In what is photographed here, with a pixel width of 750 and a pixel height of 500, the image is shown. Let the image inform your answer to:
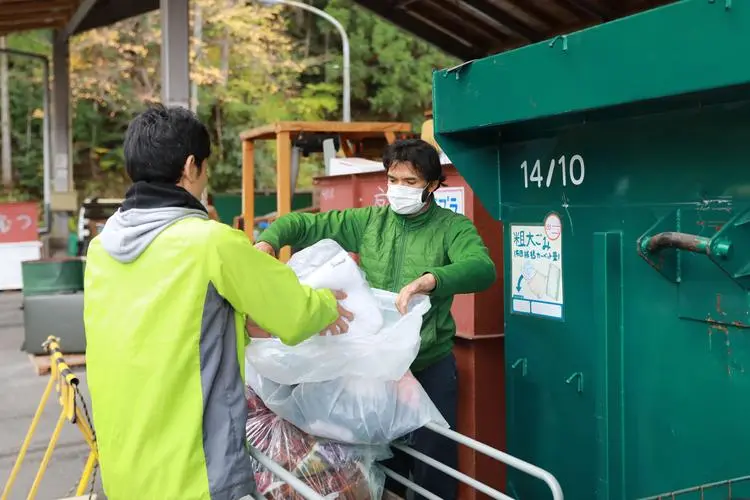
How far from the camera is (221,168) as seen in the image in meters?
25.8

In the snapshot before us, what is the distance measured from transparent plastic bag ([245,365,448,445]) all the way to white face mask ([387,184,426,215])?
729mm

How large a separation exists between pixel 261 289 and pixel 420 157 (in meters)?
1.14

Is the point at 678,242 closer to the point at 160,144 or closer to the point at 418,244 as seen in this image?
the point at 418,244

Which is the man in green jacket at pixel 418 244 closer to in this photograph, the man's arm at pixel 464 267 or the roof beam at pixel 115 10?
the man's arm at pixel 464 267

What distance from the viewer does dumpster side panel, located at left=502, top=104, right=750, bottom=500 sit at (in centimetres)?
228

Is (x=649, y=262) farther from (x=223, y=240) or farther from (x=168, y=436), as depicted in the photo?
(x=168, y=436)

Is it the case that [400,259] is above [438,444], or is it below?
above

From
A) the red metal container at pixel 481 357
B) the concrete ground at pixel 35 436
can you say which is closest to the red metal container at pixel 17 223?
the concrete ground at pixel 35 436

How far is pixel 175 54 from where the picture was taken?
8.12 metres

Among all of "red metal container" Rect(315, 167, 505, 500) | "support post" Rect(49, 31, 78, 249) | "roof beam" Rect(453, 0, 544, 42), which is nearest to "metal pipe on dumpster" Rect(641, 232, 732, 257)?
"red metal container" Rect(315, 167, 505, 500)

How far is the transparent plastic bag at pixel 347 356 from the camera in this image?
7.72ft

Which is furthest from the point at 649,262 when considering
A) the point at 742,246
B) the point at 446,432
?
the point at 446,432

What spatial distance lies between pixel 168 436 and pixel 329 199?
11.5 ft

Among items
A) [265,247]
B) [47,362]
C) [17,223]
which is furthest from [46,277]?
[17,223]
